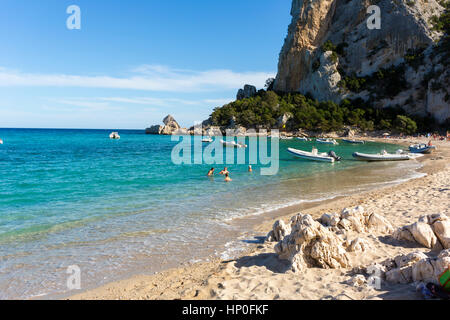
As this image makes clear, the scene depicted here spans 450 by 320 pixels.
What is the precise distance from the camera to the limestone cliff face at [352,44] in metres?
69.7

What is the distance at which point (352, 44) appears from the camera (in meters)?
82.1

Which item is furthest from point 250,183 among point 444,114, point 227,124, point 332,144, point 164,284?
point 227,124

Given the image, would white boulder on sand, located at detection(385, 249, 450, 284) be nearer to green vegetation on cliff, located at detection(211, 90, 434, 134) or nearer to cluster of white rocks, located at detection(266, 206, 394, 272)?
cluster of white rocks, located at detection(266, 206, 394, 272)

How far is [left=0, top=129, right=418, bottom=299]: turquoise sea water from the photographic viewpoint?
257 inches

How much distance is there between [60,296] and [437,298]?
606 centimetres

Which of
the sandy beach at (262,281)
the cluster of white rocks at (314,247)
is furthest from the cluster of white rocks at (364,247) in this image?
the sandy beach at (262,281)

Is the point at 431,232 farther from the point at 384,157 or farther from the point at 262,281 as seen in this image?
the point at 384,157

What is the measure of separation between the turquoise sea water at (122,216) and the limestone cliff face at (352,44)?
5976cm

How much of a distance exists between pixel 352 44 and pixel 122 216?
89.1 meters

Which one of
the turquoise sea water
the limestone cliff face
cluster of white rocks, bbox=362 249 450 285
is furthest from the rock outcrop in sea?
cluster of white rocks, bbox=362 249 450 285

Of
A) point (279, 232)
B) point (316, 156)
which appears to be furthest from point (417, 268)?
point (316, 156)

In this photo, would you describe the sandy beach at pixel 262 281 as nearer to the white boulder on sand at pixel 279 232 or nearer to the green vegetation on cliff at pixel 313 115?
the white boulder on sand at pixel 279 232

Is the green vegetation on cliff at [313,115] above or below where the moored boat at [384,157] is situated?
above
